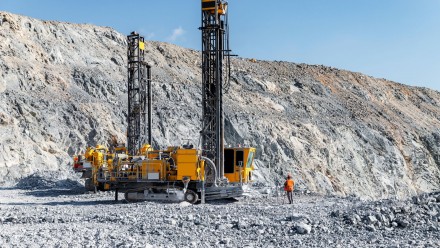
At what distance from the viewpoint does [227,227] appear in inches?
427

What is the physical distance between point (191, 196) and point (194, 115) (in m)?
19.7

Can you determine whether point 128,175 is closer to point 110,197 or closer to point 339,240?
point 110,197

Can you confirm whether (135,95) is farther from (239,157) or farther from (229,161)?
(239,157)

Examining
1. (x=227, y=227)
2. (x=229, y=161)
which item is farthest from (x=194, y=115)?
(x=227, y=227)

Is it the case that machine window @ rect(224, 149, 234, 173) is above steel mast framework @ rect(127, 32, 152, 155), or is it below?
below

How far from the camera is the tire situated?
17059 mm

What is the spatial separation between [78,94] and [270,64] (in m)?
21.4

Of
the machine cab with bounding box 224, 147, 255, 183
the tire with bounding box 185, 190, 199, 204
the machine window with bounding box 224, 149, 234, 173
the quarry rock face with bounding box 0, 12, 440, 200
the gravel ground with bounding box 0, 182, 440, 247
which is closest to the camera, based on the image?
the gravel ground with bounding box 0, 182, 440, 247

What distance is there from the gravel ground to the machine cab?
13.8ft

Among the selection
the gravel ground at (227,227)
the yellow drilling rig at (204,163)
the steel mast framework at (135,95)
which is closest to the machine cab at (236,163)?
the yellow drilling rig at (204,163)

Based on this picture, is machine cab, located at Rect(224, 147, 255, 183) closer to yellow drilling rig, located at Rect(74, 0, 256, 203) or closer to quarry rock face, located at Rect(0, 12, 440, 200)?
yellow drilling rig, located at Rect(74, 0, 256, 203)

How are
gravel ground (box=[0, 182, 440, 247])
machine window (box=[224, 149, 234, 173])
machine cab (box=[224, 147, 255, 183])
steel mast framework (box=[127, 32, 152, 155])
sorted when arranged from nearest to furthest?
gravel ground (box=[0, 182, 440, 247])
machine cab (box=[224, 147, 255, 183])
machine window (box=[224, 149, 234, 173])
steel mast framework (box=[127, 32, 152, 155])

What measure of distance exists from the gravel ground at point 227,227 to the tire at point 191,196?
2629 millimetres

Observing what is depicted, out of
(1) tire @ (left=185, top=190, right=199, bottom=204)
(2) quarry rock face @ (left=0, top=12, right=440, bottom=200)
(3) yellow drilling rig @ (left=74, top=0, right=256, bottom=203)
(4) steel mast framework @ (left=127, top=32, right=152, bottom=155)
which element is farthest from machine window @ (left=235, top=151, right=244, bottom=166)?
(2) quarry rock face @ (left=0, top=12, right=440, bottom=200)
